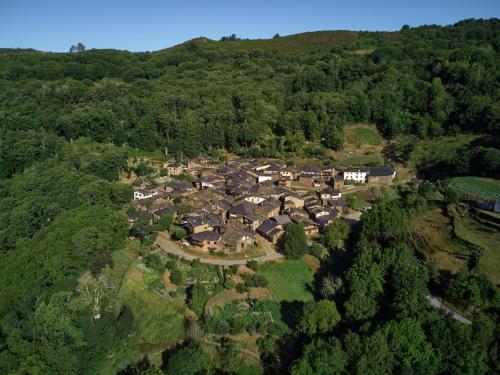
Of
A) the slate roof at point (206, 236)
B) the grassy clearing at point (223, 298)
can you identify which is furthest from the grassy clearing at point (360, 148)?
the grassy clearing at point (223, 298)

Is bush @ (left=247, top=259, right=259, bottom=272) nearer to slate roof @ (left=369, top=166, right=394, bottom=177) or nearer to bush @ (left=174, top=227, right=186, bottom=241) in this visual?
bush @ (left=174, top=227, right=186, bottom=241)

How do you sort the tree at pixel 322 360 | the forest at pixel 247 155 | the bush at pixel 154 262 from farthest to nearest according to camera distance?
the bush at pixel 154 262
the forest at pixel 247 155
the tree at pixel 322 360

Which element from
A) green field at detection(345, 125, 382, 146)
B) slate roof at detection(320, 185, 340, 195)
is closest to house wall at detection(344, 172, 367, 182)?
slate roof at detection(320, 185, 340, 195)

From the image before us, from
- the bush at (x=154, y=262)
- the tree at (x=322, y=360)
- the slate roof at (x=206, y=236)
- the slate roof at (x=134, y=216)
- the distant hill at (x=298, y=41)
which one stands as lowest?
the tree at (x=322, y=360)

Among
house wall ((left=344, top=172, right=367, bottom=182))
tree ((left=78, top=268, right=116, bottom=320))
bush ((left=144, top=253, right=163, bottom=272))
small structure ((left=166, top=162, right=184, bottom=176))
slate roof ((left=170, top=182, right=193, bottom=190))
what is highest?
small structure ((left=166, top=162, right=184, bottom=176))

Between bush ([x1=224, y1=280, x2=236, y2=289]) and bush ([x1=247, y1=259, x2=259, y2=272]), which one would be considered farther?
bush ([x1=247, y1=259, x2=259, y2=272])

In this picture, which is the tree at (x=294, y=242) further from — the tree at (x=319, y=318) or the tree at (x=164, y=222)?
the tree at (x=164, y=222)

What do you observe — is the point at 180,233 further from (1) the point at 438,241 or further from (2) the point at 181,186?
(1) the point at 438,241
